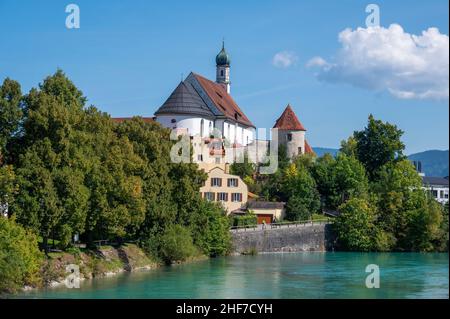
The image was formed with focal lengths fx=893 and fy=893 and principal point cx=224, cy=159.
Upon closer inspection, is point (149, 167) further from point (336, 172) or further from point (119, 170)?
point (336, 172)

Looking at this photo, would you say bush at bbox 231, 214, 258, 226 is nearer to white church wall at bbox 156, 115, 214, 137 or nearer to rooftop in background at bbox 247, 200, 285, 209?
rooftop in background at bbox 247, 200, 285, 209

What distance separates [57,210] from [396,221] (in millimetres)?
39368

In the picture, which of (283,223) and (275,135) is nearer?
(283,223)

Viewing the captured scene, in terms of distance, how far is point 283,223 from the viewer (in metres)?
73.9

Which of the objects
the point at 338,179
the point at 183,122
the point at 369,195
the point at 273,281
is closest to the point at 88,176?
the point at 273,281

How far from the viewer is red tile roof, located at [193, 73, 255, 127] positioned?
9975 centimetres

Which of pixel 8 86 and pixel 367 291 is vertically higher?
pixel 8 86

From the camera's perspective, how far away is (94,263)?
153ft

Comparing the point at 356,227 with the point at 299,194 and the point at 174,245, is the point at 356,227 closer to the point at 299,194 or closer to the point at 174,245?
the point at 299,194

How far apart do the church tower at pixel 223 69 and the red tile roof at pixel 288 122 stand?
18570mm

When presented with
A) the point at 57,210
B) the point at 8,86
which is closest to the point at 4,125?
the point at 8,86

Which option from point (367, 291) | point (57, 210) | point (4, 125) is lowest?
point (367, 291)

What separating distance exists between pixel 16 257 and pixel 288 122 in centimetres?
6950

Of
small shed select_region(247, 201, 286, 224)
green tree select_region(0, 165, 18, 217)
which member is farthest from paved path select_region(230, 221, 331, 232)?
green tree select_region(0, 165, 18, 217)
